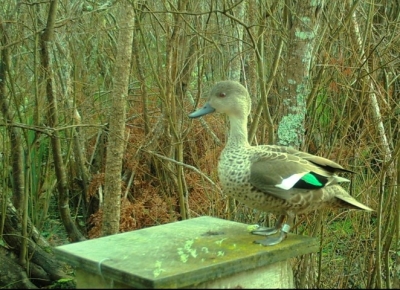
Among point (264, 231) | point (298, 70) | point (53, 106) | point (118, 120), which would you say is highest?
point (298, 70)

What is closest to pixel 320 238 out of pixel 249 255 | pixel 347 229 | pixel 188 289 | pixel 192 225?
pixel 347 229

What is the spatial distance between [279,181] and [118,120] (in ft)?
8.90

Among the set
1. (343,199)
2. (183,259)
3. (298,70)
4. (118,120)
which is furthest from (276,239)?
(118,120)

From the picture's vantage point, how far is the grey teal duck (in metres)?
3.25

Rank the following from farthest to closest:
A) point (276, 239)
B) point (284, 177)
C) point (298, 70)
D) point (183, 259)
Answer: point (298, 70)
point (284, 177)
point (276, 239)
point (183, 259)

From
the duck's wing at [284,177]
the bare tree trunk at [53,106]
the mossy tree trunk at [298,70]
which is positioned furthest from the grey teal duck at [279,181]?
the bare tree trunk at [53,106]

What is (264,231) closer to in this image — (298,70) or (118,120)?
(298,70)

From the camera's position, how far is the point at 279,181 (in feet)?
10.7

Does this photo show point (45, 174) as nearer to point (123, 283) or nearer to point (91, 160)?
point (91, 160)

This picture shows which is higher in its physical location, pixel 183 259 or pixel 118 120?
pixel 118 120

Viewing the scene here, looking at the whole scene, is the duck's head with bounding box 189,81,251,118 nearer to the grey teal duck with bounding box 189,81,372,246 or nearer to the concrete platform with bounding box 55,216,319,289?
the grey teal duck with bounding box 189,81,372,246

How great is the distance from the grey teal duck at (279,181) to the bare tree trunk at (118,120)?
232 centimetres

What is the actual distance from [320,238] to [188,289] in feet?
9.35

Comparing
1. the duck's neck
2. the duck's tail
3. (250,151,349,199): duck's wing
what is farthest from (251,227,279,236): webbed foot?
the duck's neck
